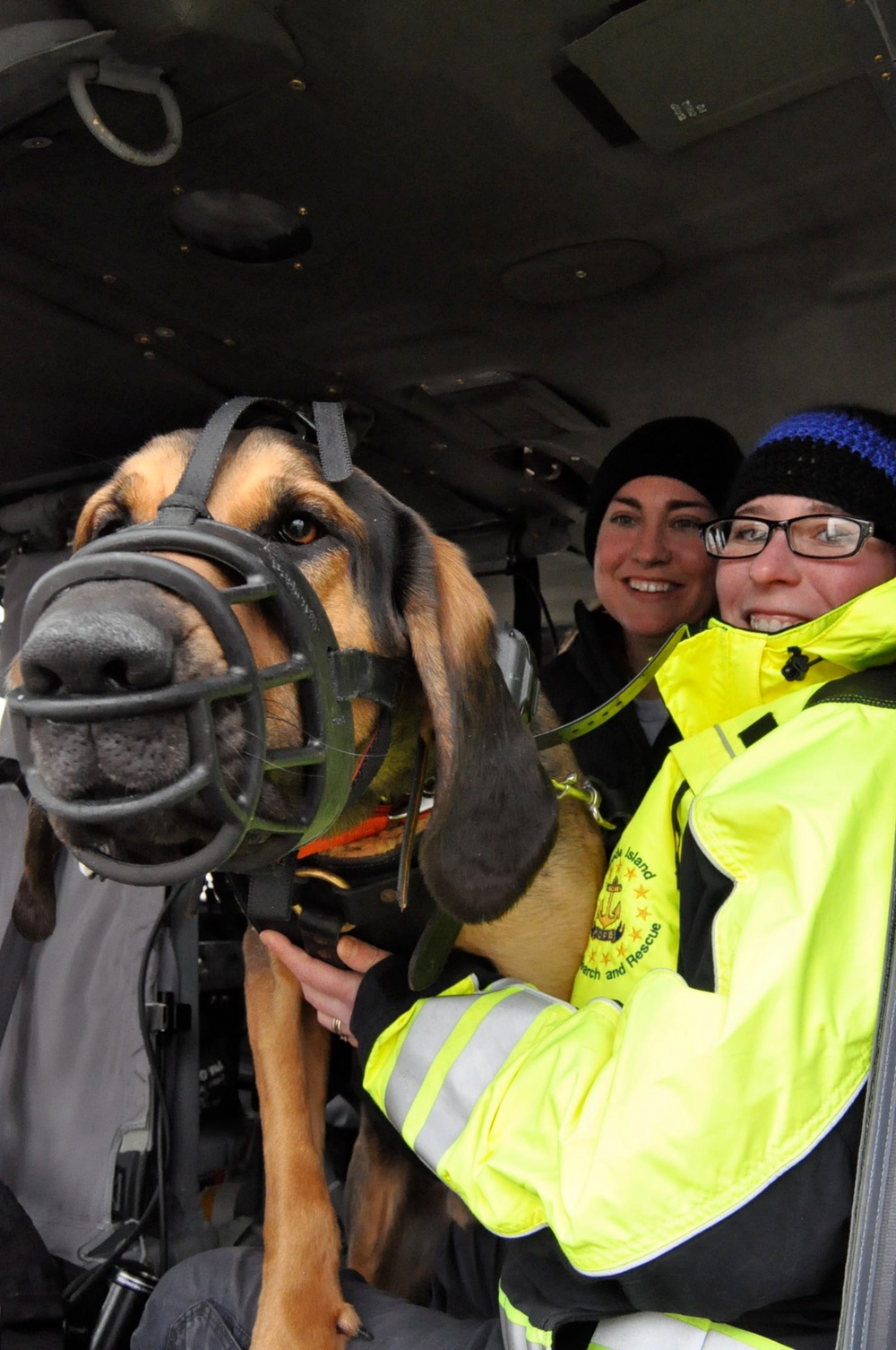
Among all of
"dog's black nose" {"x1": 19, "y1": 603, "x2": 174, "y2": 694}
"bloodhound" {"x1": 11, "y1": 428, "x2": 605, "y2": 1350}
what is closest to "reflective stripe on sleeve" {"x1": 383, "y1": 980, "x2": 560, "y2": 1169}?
"bloodhound" {"x1": 11, "y1": 428, "x2": 605, "y2": 1350}

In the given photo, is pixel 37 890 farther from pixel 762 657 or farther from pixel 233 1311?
pixel 762 657

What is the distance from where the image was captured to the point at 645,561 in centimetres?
307

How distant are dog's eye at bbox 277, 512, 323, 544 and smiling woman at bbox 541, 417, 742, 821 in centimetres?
138

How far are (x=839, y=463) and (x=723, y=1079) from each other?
48.5 inches

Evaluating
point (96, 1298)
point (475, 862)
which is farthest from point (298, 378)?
point (96, 1298)

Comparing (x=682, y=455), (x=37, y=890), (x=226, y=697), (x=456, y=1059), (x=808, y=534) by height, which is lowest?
(x=456, y=1059)

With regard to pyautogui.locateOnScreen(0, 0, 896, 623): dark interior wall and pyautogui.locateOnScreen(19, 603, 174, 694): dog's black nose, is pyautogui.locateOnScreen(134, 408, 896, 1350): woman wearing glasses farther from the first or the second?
pyautogui.locateOnScreen(0, 0, 896, 623): dark interior wall

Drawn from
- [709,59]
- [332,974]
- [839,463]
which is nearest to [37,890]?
[332,974]

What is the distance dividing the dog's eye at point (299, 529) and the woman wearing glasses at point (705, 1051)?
690 millimetres

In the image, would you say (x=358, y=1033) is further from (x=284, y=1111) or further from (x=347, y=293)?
(x=347, y=293)

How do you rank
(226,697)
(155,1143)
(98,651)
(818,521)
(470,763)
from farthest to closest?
(155,1143) < (818,521) < (470,763) < (226,697) < (98,651)

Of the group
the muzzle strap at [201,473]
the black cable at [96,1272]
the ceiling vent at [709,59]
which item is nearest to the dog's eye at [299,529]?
the muzzle strap at [201,473]

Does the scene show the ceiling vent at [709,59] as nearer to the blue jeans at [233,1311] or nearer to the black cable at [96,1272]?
the blue jeans at [233,1311]

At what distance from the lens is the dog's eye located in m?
1.78
